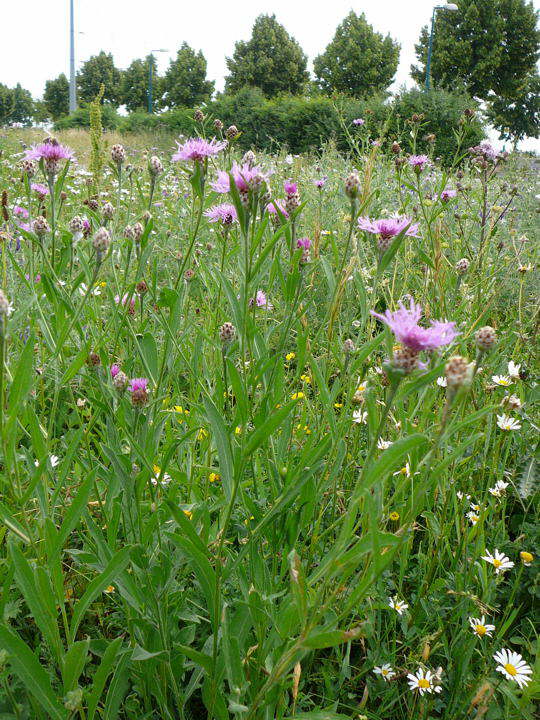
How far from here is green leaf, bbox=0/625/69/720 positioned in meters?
0.65

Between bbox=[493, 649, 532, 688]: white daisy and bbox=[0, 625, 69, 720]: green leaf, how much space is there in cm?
72

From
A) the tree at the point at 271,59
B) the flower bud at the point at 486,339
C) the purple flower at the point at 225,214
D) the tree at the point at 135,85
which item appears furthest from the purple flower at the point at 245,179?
the tree at the point at 135,85

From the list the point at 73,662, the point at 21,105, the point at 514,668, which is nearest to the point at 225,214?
the point at 73,662

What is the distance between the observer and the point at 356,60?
2992cm

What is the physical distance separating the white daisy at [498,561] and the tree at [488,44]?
98.5 feet

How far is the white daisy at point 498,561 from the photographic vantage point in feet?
3.60

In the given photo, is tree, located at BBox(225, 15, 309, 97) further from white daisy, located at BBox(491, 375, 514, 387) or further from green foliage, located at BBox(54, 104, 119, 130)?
white daisy, located at BBox(491, 375, 514, 387)

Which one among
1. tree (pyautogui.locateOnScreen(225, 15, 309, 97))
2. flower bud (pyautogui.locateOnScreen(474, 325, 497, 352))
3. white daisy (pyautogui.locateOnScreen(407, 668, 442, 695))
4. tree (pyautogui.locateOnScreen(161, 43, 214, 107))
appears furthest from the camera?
tree (pyautogui.locateOnScreen(161, 43, 214, 107))

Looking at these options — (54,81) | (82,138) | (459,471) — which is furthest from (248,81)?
(459,471)

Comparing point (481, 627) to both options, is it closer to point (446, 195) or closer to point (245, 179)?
point (245, 179)

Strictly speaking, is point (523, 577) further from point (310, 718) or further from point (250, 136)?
point (250, 136)

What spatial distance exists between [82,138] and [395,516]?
12.2m

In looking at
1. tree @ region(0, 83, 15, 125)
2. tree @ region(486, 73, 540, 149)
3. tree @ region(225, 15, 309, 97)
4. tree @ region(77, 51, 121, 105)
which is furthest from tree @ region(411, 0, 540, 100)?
tree @ region(0, 83, 15, 125)

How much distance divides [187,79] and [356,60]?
38.2ft
